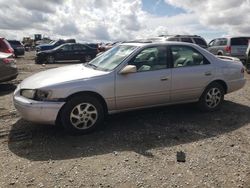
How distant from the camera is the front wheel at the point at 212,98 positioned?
6.73 metres

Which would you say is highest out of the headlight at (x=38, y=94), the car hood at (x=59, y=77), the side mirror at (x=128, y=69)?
the side mirror at (x=128, y=69)

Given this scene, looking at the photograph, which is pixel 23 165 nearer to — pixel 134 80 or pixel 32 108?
pixel 32 108

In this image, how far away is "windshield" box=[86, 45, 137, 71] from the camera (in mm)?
5844

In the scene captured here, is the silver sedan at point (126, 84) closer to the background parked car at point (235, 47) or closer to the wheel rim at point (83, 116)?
the wheel rim at point (83, 116)

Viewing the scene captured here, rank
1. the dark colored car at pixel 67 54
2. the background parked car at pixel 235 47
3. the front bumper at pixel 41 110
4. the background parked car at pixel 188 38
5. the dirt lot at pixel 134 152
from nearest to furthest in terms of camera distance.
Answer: the dirt lot at pixel 134 152 → the front bumper at pixel 41 110 → the background parked car at pixel 188 38 → the background parked car at pixel 235 47 → the dark colored car at pixel 67 54

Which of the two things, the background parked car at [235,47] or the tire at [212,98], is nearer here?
the tire at [212,98]

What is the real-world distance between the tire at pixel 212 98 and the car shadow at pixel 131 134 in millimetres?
156

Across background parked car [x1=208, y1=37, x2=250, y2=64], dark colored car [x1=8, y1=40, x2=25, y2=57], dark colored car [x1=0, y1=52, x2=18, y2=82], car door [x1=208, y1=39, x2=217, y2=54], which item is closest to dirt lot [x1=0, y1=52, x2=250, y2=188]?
dark colored car [x1=0, y1=52, x2=18, y2=82]

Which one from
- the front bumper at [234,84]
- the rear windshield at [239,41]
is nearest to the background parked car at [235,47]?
the rear windshield at [239,41]

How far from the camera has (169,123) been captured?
20.0 ft

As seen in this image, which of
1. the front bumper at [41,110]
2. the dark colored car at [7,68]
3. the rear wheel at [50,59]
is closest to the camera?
the front bumper at [41,110]

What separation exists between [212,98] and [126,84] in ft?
7.33

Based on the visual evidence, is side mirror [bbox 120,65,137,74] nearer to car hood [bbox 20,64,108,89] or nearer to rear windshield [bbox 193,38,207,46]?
car hood [bbox 20,64,108,89]

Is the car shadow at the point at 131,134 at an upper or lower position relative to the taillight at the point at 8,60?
lower
